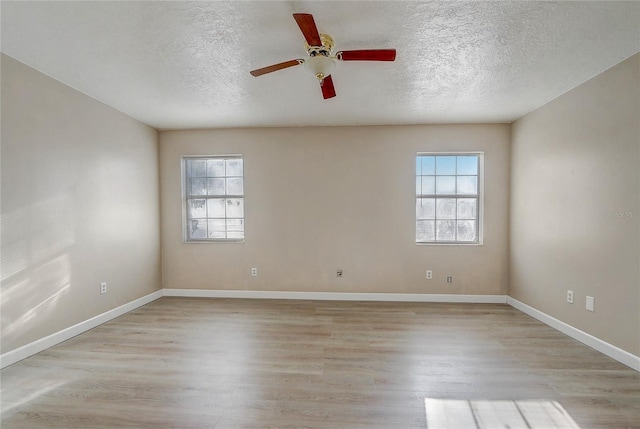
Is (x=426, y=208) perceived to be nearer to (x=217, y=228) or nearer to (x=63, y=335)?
(x=217, y=228)

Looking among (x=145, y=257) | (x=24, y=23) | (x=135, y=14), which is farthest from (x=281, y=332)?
(x=24, y=23)

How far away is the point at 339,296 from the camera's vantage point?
3863mm

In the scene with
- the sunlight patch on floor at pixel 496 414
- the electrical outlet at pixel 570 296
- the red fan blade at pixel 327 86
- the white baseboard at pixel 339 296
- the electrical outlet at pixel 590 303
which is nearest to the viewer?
the sunlight patch on floor at pixel 496 414

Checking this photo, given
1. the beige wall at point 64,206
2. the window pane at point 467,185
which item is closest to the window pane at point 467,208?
the window pane at point 467,185

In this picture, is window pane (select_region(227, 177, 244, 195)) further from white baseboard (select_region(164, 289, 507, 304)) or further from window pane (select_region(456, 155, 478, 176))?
window pane (select_region(456, 155, 478, 176))

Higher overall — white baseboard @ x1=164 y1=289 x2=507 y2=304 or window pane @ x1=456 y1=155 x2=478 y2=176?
window pane @ x1=456 y1=155 x2=478 y2=176

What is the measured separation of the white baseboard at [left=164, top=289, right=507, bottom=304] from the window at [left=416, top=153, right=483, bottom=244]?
2.60 feet

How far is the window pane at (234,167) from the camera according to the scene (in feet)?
13.3

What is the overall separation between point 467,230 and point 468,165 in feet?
3.10

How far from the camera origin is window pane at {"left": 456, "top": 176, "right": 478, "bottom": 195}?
152 inches

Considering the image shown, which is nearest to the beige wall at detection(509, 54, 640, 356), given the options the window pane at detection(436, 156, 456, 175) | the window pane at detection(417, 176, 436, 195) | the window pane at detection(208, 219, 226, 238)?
the window pane at detection(436, 156, 456, 175)

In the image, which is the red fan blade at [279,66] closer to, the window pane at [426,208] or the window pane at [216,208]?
the window pane at [216,208]

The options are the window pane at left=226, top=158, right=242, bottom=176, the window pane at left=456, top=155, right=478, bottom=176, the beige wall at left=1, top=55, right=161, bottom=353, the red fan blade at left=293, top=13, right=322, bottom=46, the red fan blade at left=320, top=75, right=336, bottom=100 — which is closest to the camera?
the red fan blade at left=293, top=13, right=322, bottom=46

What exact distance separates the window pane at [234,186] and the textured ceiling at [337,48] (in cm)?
116
